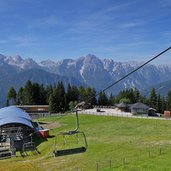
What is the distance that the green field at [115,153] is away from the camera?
4222cm

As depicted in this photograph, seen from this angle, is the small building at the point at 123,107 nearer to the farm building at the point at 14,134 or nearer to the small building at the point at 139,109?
the small building at the point at 139,109

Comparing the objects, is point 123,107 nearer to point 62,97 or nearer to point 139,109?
point 139,109

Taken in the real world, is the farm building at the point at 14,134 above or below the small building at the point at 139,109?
below

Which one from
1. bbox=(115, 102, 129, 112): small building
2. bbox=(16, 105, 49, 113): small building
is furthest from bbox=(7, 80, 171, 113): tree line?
bbox=(115, 102, 129, 112): small building

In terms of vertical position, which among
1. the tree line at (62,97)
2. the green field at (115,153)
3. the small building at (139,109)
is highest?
the tree line at (62,97)

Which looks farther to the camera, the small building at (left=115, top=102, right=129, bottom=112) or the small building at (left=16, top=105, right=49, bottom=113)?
the small building at (left=16, top=105, right=49, bottom=113)

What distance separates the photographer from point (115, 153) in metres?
49.8

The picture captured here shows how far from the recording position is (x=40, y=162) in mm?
48031

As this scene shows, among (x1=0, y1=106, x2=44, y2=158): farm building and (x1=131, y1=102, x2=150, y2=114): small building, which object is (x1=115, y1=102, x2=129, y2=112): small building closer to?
(x1=131, y1=102, x2=150, y2=114): small building

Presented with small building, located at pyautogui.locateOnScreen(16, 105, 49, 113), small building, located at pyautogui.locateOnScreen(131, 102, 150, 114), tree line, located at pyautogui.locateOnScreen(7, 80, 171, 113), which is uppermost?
tree line, located at pyautogui.locateOnScreen(7, 80, 171, 113)

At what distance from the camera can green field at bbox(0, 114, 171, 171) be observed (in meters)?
42.2

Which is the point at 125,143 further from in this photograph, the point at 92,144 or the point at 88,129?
the point at 88,129

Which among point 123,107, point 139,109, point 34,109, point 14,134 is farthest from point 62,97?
point 14,134

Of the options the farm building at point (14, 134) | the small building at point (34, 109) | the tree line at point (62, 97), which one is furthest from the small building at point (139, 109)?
the farm building at point (14, 134)
